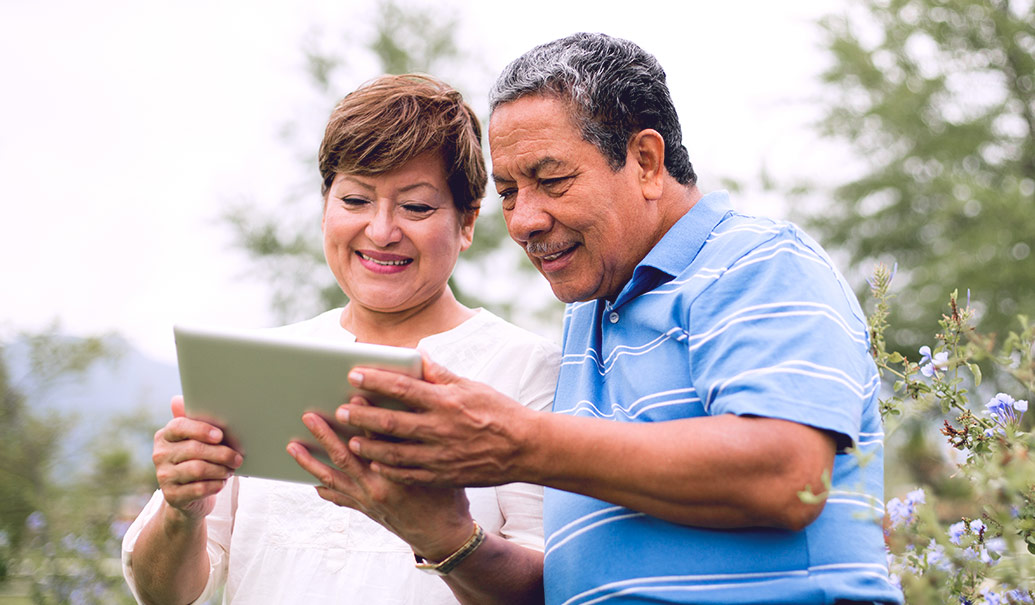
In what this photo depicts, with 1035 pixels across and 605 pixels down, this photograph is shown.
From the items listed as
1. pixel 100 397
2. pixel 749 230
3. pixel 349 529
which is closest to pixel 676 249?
pixel 749 230

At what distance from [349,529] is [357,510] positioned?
0.93ft

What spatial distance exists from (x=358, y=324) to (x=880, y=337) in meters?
1.56

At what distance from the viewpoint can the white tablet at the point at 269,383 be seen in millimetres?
1821

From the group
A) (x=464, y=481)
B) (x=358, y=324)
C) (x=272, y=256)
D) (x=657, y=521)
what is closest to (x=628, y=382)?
(x=657, y=521)

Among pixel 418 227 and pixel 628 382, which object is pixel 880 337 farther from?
pixel 418 227

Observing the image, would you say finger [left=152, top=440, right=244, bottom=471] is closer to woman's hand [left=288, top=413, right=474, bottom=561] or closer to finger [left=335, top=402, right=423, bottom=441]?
woman's hand [left=288, top=413, right=474, bottom=561]

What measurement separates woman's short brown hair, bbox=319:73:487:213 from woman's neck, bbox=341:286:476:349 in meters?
0.33

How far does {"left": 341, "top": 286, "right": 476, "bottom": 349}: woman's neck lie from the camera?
2.83 metres

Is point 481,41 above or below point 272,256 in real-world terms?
above

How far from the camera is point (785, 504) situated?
164 cm

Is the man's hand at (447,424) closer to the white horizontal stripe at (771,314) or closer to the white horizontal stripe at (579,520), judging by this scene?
the white horizontal stripe at (579,520)

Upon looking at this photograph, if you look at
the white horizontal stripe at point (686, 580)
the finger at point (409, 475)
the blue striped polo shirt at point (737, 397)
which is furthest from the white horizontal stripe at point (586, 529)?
the finger at point (409, 475)

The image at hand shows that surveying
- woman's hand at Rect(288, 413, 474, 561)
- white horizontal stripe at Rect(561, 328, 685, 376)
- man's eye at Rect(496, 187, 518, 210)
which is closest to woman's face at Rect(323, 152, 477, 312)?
man's eye at Rect(496, 187, 518, 210)

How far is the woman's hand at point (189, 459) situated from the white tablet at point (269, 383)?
0.03 m
